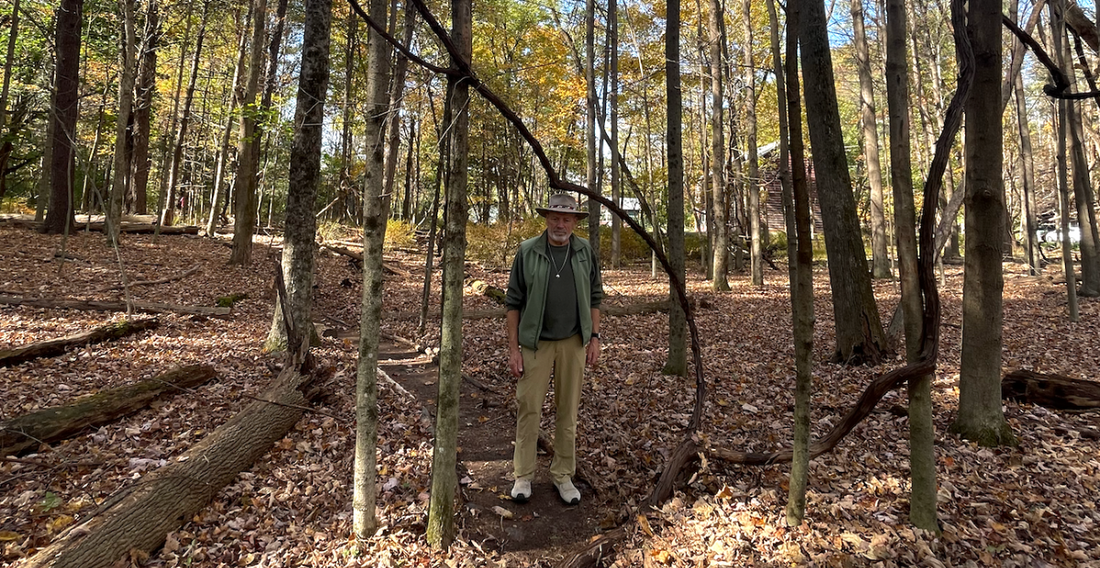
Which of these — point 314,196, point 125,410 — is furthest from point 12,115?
point 125,410

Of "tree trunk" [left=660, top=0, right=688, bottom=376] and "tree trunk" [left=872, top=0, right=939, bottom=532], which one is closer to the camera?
"tree trunk" [left=872, top=0, right=939, bottom=532]

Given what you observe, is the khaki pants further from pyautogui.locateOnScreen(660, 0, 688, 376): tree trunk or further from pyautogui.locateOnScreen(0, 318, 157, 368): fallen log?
pyautogui.locateOnScreen(0, 318, 157, 368): fallen log

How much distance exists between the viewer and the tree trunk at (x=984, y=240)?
362 cm

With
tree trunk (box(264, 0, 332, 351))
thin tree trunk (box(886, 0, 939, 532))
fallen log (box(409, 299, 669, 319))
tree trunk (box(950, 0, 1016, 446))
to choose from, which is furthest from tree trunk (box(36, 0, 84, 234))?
tree trunk (box(950, 0, 1016, 446))

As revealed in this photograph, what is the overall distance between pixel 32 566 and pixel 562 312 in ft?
10.3

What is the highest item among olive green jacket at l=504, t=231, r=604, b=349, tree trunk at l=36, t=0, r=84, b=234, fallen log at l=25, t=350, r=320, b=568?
tree trunk at l=36, t=0, r=84, b=234

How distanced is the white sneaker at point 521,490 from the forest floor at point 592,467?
63mm

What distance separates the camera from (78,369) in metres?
5.97

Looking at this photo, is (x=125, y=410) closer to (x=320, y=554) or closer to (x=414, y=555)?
(x=320, y=554)

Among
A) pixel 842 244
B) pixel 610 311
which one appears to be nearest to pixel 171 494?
pixel 842 244

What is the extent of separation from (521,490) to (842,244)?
508 cm

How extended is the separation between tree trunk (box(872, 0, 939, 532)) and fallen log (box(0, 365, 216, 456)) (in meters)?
4.66

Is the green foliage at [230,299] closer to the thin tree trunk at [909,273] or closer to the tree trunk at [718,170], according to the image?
the thin tree trunk at [909,273]

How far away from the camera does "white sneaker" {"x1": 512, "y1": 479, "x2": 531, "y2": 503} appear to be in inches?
152
